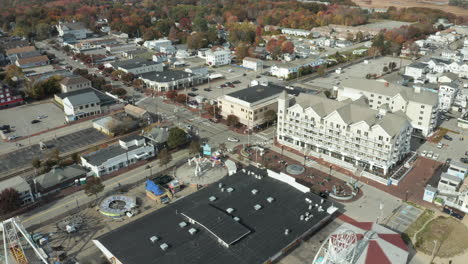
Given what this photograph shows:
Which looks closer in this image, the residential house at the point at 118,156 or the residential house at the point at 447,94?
the residential house at the point at 118,156

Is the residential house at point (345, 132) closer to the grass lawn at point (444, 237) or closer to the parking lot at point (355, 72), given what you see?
the grass lawn at point (444, 237)

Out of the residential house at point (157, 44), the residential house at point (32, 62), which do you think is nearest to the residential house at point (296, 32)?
the residential house at point (157, 44)

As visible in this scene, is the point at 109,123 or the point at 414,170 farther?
the point at 109,123

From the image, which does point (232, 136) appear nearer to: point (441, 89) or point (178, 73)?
point (178, 73)

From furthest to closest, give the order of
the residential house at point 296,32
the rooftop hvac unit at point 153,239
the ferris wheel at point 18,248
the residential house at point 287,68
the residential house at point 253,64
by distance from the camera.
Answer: the residential house at point 296,32 < the residential house at point 253,64 < the residential house at point 287,68 < the rooftop hvac unit at point 153,239 < the ferris wheel at point 18,248

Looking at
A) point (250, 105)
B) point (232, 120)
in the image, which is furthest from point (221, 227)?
point (250, 105)

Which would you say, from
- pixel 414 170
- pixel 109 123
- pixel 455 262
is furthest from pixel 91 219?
pixel 414 170

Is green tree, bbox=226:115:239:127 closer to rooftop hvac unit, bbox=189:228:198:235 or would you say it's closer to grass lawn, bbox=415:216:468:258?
rooftop hvac unit, bbox=189:228:198:235
